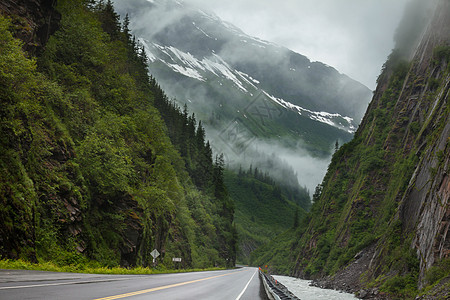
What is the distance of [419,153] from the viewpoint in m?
43.8

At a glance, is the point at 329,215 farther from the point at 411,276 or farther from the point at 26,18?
the point at 26,18

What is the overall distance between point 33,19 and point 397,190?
4502 cm

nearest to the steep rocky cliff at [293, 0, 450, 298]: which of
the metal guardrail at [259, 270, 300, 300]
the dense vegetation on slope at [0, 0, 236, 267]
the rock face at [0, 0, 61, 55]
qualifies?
the metal guardrail at [259, 270, 300, 300]

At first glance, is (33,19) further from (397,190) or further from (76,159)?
(397,190)

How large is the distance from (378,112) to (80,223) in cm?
6073

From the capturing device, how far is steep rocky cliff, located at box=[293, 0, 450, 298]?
2783 centimetres

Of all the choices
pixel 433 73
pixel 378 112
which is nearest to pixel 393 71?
pixel 378 112

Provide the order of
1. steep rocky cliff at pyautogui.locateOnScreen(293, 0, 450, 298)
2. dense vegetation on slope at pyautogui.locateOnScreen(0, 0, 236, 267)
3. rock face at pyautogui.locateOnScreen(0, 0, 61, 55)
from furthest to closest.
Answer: steep rocky cliff at pyautogui.locateOnScreen(293, 0, 450, 298) → rock face at pyautogui.locateOnScreen(0, 0, 61, 55) → dense vegetation on slope at pyautogui.locateOnScreen(0, 0, 236, 267)

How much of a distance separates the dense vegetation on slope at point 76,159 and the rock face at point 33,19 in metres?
1.88

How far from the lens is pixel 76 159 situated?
82.8 ft

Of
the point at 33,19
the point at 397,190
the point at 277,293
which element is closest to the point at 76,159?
the point at 33,19

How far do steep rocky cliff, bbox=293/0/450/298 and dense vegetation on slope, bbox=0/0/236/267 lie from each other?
21974mm

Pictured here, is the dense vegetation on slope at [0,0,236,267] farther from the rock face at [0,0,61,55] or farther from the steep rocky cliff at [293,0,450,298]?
the steep rocky cliff at [293,0,450,298]

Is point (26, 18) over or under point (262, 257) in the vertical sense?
over
